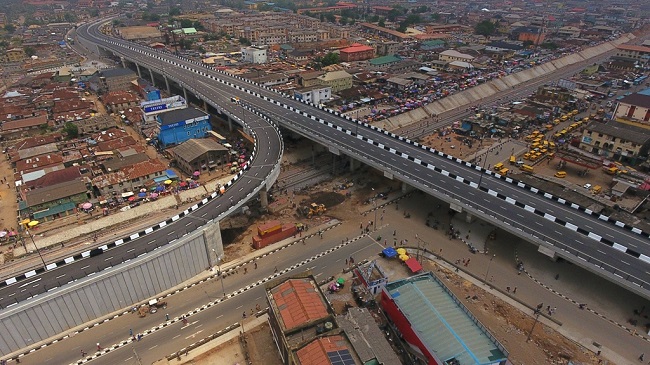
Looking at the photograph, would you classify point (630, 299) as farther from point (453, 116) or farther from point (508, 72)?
point (508, 72)

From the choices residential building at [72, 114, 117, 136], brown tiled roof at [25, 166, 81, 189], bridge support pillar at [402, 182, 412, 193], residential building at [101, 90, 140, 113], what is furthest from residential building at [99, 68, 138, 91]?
bridge support pillar at [402, 182, 412, 193]

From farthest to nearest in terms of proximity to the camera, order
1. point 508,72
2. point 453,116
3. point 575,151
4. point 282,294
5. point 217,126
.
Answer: point 508,72 < point 453,116 < point 217,126 < point 575,151 < point 282,294

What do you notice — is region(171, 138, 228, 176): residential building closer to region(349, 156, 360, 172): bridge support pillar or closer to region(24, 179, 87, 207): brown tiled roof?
region(24, 179, 87, 207): brown tiled roof

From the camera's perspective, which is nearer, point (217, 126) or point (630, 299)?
point (630, 299)

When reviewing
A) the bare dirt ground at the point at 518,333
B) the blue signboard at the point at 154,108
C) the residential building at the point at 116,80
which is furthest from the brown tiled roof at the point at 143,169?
the residential building at the point at 116,80

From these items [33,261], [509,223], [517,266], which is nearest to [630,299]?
[517,266]

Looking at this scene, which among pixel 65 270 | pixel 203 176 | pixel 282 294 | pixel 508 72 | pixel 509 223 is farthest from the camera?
pixel 508 72
